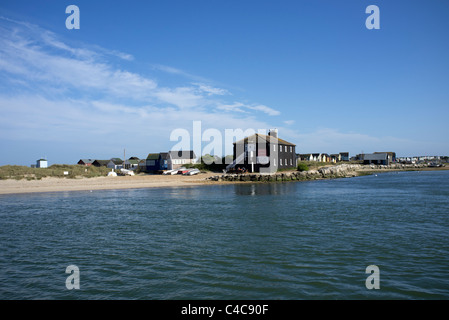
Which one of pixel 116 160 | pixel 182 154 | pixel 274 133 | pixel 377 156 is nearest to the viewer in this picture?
pixel 274 133

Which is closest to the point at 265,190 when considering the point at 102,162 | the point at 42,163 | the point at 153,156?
the point at 153,156

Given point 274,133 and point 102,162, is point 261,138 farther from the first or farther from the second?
point 102,162

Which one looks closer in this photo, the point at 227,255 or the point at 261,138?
the point at 227,255

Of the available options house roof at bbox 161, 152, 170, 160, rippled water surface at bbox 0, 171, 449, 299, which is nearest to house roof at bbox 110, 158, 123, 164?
house roof at bbox 161, 152, 170, 160

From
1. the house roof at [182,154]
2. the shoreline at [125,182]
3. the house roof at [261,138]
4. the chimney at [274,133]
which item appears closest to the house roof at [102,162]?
the house roof at [182,154]

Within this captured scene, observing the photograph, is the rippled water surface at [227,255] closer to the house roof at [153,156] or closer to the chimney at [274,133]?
the chimney at [274,133]

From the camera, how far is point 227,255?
→ 40.3ft

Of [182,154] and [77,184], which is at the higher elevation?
[182,154]

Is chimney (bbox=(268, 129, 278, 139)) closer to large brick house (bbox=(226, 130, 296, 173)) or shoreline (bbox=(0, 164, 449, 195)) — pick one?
large brick house (bbox=(226, 130, 296, 173))

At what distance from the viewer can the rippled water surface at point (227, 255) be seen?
9047mm

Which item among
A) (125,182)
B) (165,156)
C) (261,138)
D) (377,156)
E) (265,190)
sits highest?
(261,138)

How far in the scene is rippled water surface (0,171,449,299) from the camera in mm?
9047
